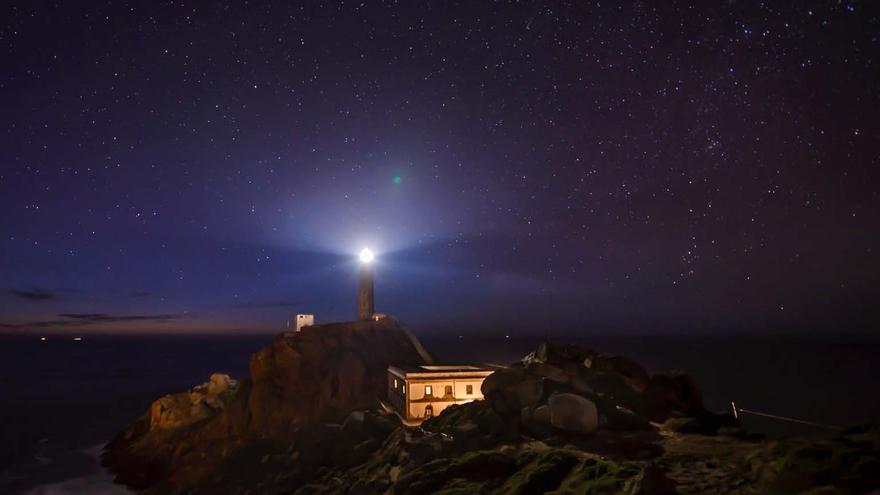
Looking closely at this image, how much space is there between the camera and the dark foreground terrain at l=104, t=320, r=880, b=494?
15.2 meters

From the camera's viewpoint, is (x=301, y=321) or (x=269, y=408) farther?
(x=301, y=321)

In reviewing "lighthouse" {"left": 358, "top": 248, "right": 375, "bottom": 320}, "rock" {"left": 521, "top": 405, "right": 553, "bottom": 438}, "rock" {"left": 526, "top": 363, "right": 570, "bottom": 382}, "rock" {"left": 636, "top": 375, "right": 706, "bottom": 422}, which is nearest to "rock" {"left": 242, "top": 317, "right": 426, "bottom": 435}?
"lighthouse" {"left": 358, "top": 248, "right": 375, "bottom": 320}

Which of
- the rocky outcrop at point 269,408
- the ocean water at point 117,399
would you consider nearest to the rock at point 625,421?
the rocky outcrop at point 269,408

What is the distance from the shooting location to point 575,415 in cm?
2400

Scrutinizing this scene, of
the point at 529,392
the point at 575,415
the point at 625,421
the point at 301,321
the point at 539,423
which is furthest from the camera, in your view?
the point at 301,321

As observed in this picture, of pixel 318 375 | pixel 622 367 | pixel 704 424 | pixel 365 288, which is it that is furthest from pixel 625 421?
pixel 365 288

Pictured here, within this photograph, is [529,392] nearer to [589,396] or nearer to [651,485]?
[589,396]

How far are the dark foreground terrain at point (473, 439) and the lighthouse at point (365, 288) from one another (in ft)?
21.2

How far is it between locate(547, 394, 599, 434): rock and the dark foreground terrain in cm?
6

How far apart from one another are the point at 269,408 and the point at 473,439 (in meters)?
28.3

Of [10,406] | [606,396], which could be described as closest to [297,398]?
[606,396]

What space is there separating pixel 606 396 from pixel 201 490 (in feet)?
94.2

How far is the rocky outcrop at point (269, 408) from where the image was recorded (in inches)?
1676

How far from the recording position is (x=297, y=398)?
47250 millimetres
